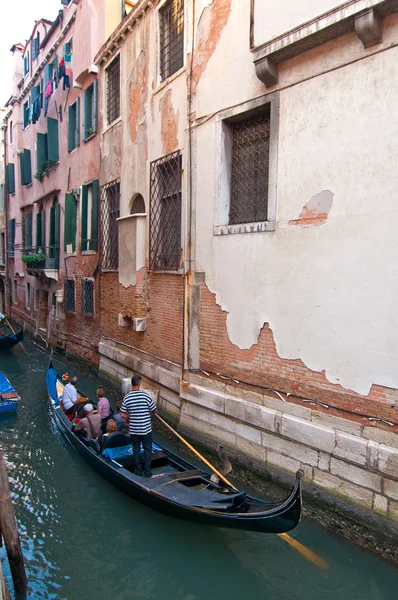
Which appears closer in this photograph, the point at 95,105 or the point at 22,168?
the point at 95,105

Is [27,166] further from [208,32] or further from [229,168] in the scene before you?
[229,168]

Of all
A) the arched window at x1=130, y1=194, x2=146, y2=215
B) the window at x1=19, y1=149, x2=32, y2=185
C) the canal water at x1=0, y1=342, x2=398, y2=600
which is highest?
the window at x1=19, y1=149, x2=32, y2=185

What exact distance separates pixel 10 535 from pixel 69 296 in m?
8.76

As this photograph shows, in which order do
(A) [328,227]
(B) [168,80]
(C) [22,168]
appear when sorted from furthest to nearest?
(C) [22,168] < (B) [168,80] < (A) [328,227]

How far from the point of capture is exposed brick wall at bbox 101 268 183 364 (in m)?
6.44

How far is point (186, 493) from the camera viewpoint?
165 inches

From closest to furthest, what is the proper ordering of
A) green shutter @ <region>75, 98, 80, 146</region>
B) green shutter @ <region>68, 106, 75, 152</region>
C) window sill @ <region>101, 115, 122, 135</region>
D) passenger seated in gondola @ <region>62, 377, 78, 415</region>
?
passenger seated in gondola @ <region>62, 377, 78, 415</region>
window sill @ <region>101, 115, 122, 135</region>
green shutter @ <region>75, 98, 80, 146</region>
green shutter @ <region>68, 106, 75, 152</region>

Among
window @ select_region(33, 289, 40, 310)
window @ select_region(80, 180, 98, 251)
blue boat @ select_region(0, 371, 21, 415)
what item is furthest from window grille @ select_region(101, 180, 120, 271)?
window @ select_region(33, 289, 40, 310)

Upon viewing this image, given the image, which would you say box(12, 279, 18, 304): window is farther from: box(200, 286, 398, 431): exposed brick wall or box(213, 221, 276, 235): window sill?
box(213, 221, 276, 235): window sill

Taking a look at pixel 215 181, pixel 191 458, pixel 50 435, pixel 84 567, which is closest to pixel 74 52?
pixel 215 181

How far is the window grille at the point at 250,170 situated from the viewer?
5062 millimetres

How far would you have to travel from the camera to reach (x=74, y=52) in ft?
34.4

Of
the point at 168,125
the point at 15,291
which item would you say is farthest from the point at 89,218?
the point at 15,291

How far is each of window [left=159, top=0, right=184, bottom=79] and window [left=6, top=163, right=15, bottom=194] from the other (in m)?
12.7
